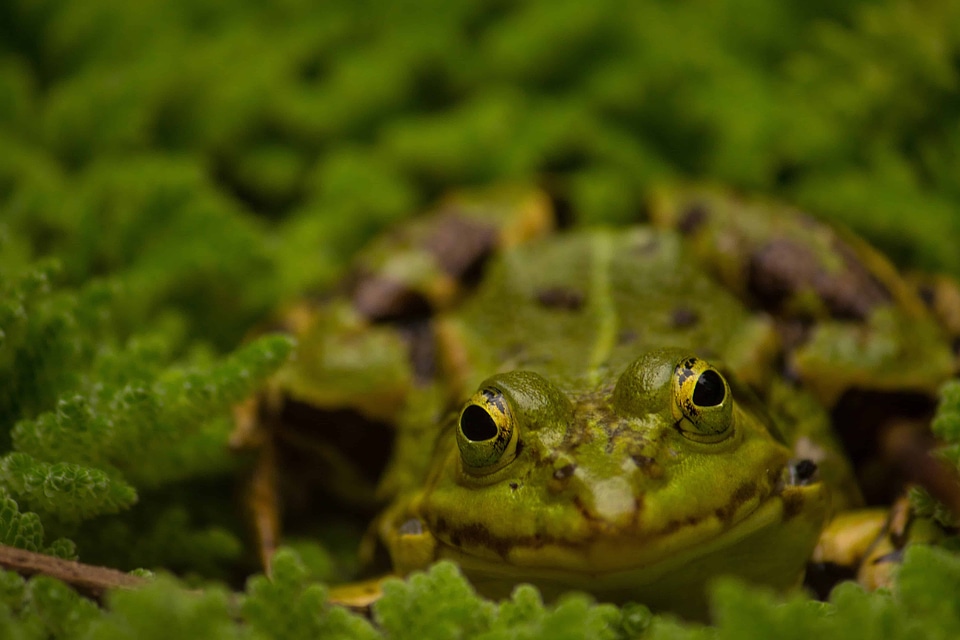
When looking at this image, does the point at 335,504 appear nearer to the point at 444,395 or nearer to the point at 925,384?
the point at 444,395

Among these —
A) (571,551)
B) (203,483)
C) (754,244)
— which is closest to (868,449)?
(754,244)

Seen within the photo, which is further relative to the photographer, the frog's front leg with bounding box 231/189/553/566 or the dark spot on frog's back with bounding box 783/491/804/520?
the frog's front leg with bounding box 231/189/553/566

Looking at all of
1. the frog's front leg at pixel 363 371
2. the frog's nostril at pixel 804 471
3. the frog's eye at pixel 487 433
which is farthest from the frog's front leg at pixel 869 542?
the frog's front leg at pixel 363 371

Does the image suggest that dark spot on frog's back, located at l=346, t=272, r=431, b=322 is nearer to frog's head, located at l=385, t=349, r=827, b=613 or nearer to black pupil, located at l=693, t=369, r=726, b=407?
frog's head, located at l=385, t=349, r=827, b=613

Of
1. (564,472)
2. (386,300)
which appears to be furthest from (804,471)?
(386,300)

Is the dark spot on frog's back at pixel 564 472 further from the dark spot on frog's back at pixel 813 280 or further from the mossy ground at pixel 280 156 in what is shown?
the dark spot on frog's back at pixel 813 280

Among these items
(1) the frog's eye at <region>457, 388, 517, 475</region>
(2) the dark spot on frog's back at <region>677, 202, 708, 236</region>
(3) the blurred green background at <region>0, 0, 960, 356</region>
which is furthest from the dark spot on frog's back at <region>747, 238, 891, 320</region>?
(1) the frog's eye at <region>457, 388, 517, 475</region>

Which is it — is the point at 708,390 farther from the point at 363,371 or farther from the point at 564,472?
the point at 363,371

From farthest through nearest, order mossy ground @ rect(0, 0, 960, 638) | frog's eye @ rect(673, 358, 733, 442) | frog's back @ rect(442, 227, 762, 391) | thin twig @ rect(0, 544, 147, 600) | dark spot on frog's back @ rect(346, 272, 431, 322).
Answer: dark spot on frog's back @ rect(346, 272, 431, 322) < frog's back @ rect(442, 227, 762, 391) < mossy ground @ rect(0, 0, 960, 638) < frog's eye @ rect(673, 358, 733, 442) < thin twig @ rect(0, 544, 147, 600)
